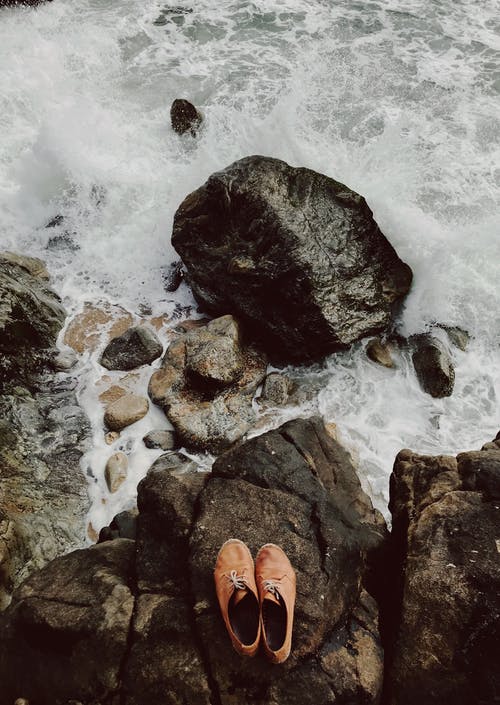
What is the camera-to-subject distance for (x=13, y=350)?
5.77 m

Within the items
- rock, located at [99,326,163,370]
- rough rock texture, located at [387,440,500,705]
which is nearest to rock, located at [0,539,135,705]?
rough rock texture, located at [387,440,500,705]

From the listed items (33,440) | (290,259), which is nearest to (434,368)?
(290,259)

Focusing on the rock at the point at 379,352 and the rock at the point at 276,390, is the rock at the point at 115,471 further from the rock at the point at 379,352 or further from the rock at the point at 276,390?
the rock at the point at 379,352

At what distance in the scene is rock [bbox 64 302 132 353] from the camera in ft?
21.6

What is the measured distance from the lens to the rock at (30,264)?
23.3ft

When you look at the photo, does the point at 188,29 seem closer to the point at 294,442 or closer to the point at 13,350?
the point at 13,350

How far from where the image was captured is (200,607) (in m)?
3.11

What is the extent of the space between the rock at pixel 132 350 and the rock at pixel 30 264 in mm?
1817

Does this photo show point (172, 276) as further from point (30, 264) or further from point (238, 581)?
point (238, 581)

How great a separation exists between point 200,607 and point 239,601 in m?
0.28

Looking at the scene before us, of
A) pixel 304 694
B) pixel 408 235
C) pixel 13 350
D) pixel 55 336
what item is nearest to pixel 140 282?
pixel 55 336

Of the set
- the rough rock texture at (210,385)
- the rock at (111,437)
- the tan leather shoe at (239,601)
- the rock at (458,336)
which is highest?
the tan leather shoe at (239,601)

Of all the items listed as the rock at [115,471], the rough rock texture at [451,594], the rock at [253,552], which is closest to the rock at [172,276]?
the rock at [115,471]

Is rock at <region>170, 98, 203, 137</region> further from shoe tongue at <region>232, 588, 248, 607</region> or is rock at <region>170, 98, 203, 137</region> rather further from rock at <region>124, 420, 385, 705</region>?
shoe tongue at <region>232, 588, 248, 607</region>
